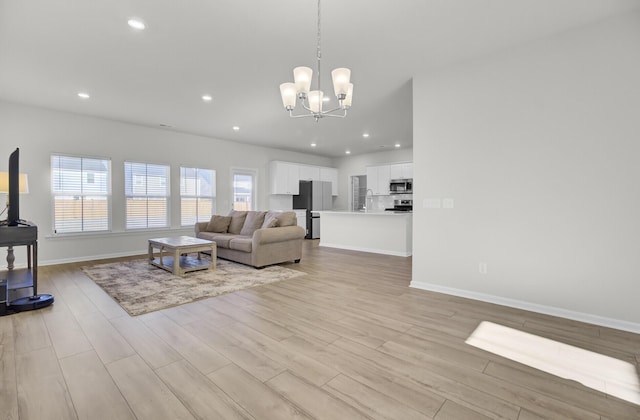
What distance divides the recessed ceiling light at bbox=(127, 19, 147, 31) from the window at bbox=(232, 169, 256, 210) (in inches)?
203

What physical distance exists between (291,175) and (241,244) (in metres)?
4.17

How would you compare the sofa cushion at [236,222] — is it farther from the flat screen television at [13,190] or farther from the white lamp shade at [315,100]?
the white lamp shade at [315,100]

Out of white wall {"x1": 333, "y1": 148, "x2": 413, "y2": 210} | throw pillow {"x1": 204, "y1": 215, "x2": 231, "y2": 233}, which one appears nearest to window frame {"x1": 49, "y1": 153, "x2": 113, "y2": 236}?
throw pillow {"x1": 204, "y1": 215, "x2": 231, "y2": 233}

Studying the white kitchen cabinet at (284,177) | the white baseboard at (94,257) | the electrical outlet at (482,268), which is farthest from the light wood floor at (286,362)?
the white kitchen cabinet at (284,177)

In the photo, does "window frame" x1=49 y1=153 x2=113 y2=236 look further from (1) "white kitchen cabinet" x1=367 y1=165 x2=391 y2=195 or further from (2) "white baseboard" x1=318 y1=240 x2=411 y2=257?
(1) "white kitchen cabinet" x1=367 y1=165 x2=391 y2=195

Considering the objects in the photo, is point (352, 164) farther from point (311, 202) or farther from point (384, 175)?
point (311, 202)

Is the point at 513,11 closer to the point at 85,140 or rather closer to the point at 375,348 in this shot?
the point at 375,348

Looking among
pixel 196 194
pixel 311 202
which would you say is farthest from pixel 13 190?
pixel 311 202

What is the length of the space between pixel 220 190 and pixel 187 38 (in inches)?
194

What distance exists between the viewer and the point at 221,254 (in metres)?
5.66

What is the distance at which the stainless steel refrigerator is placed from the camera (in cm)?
920

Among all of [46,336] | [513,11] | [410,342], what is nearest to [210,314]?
[46,336]

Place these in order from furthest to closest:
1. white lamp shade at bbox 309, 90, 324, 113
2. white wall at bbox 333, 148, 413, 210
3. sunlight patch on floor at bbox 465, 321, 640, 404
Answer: white wall at bbox 333, 148, 413, 210
white lamp shade at bbox 309, 90, 324, 113
sunlight patch on floor at bbox 465, 321, 640, 404

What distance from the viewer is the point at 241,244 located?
5094mm
